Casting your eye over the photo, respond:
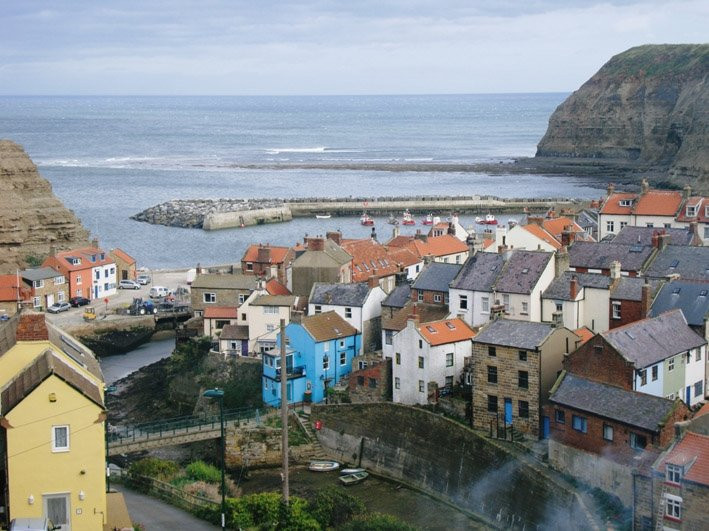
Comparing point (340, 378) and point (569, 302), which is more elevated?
point (569, 302)

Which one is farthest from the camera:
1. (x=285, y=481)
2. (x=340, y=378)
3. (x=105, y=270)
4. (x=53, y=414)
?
(x=105, y=270)

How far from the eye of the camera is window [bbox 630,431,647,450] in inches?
1419

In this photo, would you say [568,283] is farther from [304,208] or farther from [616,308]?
[304,208]

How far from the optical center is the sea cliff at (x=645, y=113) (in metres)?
166

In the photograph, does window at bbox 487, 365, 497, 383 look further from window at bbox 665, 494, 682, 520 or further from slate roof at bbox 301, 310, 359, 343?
window at bbox 665, 494, 682, 520

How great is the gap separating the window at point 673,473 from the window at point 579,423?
569 centimetres

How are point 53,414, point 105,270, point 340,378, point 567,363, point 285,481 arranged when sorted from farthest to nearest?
point 105,270, point 340,378, point 567,363, point 285,481, point 53,414

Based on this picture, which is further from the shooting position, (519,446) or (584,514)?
(519,446)

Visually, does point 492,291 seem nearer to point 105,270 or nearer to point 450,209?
point 105,270

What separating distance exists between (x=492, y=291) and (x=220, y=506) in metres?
17.8

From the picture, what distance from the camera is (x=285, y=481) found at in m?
37.8

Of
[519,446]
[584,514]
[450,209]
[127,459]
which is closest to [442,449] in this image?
[519,446]

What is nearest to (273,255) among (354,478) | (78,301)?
(78,301)

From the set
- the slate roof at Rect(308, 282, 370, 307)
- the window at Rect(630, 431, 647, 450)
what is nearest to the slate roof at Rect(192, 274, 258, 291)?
the slate roof at Rect(308, 282, 370, 307)
